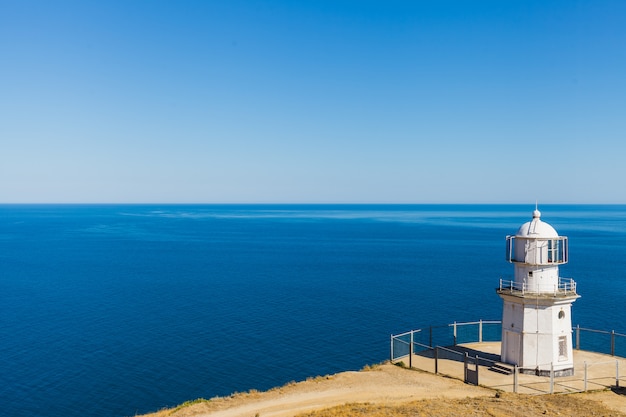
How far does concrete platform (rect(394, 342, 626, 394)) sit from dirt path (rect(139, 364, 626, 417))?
1.22 metres

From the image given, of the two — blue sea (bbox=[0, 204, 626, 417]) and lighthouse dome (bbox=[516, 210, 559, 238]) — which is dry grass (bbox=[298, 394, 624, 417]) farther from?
blue sea (bbox=[0, 204, 626, 417])

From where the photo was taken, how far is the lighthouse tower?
31.6 metres

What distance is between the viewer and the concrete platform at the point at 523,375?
96.2 feet

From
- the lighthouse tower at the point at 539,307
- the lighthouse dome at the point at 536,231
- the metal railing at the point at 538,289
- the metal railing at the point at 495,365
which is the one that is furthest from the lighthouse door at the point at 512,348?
the lighthouse dome at the point at 536,231

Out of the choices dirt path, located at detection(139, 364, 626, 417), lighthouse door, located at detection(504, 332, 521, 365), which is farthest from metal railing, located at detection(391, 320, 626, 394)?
dirt path, located at detection(139, 364, 626, 417)

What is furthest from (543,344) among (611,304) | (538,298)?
(611,304)

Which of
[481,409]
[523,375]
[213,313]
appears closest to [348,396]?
[481,409]

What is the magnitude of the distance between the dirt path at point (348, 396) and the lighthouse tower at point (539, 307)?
379 centimetres

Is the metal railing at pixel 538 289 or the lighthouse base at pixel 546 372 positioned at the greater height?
the metal railing at pixel 538 289

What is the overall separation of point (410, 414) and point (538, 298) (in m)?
13.5

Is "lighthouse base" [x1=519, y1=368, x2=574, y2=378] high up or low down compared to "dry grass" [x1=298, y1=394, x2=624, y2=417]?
down

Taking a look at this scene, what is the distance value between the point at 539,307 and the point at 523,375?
4542 mm

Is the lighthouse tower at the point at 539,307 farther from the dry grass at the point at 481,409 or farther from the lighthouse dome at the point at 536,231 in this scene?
the dry grass at the point at 481,409

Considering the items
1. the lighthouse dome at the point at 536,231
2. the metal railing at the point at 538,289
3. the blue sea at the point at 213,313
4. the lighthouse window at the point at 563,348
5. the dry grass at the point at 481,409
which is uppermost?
the lighthouse dome at the point at 536,231
